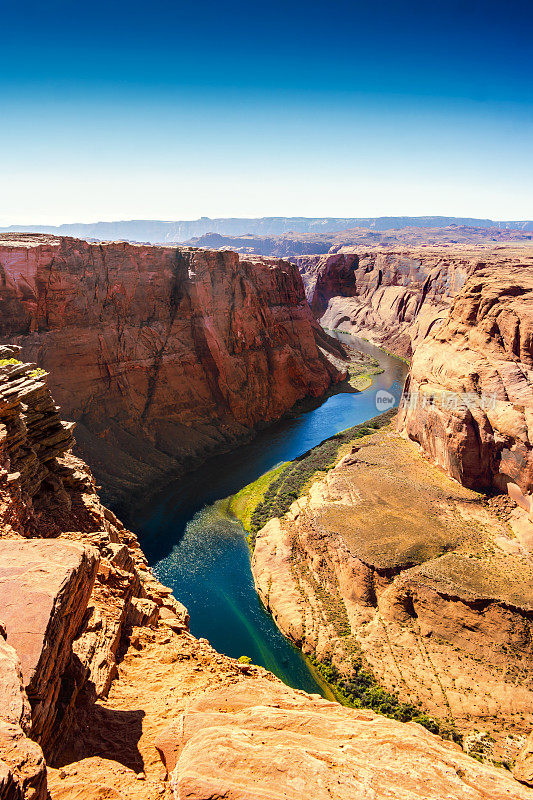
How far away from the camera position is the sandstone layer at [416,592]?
2291 cm

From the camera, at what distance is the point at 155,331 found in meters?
55.8

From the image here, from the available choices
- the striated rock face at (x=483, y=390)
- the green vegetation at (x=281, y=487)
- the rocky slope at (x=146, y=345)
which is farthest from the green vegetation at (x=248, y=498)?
the striated rock face at (x=483, y=390)

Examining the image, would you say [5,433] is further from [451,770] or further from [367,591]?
[367,591]

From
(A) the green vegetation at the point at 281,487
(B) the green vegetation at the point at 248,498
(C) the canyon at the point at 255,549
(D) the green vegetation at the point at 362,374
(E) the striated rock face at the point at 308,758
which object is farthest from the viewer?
(D) the green vegetation at the point at 362,374

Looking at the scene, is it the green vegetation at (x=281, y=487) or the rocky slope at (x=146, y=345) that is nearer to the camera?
the green vegetation at (x=281, y=487)

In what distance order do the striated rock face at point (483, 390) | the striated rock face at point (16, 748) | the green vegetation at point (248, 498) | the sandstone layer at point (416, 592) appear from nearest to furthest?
1. the striated rock face at point (16, 748)
2. the sandstone layer at point (416, 592)
3. the striated rock face at point (483, 390)
4. the green vegetation at point (248, 498)

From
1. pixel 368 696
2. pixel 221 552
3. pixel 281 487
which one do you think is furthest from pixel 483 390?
pixel 221 552

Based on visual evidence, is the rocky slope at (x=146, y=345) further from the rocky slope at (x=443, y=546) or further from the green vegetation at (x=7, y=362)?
the green vegetation at (x=7, y=362)

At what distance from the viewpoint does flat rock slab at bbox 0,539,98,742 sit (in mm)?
7679

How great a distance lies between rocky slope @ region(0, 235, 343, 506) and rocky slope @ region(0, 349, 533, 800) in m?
33.1

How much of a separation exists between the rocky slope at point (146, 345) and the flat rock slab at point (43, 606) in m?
34.5

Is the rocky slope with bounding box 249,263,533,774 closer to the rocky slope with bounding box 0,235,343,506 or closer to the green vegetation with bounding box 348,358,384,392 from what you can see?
the rocky slope with bounding box 0,235,343,506

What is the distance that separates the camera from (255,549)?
36.4 metres

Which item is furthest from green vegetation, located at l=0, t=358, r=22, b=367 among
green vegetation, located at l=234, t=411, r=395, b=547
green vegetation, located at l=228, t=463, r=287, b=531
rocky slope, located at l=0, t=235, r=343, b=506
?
green vegetation, located at l=228, t=463, r=287, b=531
